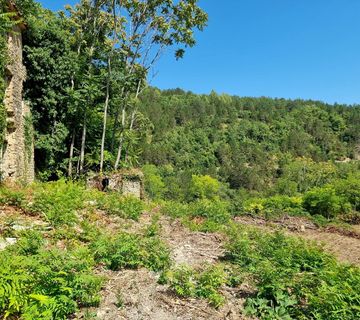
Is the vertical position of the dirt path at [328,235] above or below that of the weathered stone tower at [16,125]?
below

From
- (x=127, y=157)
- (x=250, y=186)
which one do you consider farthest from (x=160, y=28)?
(x=250, y=186)

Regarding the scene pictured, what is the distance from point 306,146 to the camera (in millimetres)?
141125

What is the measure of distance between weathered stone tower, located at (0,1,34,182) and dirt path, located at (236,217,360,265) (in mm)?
9793

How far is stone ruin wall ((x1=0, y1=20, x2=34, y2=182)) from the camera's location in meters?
13.5

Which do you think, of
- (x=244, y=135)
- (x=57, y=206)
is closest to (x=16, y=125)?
(x=57, y=206)

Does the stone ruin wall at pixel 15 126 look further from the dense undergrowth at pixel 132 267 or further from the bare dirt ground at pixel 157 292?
the bare dirt ground at pixel 157 292

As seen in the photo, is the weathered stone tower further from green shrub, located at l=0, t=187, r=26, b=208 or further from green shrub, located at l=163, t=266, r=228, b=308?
green shrub, located at l=163, t=266, r=228, b=308

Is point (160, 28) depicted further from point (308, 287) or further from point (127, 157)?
point (308, 287)

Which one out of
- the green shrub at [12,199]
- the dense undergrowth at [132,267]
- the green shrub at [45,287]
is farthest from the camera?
the green shrub at [12,199]

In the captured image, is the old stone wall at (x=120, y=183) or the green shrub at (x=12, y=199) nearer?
the green shrub at (x=12, y=199)

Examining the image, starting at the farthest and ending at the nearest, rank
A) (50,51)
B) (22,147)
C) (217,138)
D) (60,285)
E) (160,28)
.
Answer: (217,138)
(160,28)
(50,51)
(22,147)
(60,285)

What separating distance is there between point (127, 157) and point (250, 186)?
89.9 m

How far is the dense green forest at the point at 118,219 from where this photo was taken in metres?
4.52

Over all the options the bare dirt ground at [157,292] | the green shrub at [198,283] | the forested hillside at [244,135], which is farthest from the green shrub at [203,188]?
the green shrub at [198,283]
